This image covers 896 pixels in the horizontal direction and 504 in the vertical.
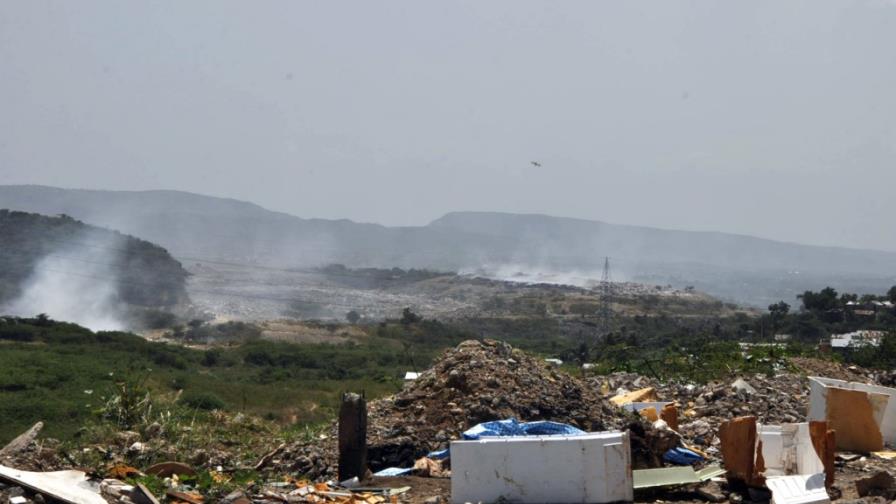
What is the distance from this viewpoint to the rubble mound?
34.0 feet

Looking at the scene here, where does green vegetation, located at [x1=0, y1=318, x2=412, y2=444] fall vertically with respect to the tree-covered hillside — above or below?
below

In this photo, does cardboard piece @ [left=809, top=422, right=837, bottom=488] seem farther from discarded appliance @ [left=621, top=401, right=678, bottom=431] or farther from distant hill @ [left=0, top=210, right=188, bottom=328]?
distant hill @ [left=0, top=210, right=188, bottom=328]

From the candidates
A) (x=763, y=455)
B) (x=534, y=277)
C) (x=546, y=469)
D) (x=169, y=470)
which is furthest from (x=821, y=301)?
(x=534, y=277)

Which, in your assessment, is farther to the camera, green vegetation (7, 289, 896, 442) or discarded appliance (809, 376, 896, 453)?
green vegetation (7, 289, 896, 442)

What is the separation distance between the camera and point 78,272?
69.7m

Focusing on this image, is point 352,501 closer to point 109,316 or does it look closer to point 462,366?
point 462,366

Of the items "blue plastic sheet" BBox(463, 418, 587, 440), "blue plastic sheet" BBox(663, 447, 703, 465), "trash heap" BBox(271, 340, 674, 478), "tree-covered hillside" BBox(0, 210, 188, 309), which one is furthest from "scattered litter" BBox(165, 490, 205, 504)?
"tree-covered hillside" BBox(0, 210, 188, 309)

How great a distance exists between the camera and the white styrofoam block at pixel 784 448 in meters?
8.55

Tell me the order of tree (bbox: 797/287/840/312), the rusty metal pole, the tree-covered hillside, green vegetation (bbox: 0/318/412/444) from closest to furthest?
1. the rusty metal pole
2. green vegetation (bbox: 0/318/412/444)
3. tree (bbox: 797/287/840/312)
4. the tree-covered hillside

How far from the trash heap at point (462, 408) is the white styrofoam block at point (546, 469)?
83.1 inches

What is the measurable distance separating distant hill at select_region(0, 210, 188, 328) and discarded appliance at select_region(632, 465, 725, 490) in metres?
51.5

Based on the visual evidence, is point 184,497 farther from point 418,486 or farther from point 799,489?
point 799,489

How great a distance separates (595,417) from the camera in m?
10.6

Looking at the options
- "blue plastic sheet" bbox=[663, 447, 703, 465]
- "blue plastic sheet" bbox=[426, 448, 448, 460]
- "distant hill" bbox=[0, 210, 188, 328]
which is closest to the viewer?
"blue plastic sheet" bbox=[663, 447, 703, 465]
